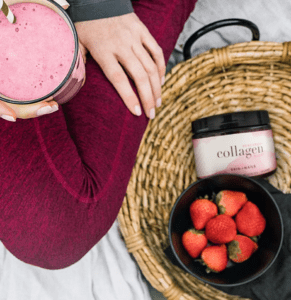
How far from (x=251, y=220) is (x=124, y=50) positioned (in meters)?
0.35

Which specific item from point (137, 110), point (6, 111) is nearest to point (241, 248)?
point (137, 110)

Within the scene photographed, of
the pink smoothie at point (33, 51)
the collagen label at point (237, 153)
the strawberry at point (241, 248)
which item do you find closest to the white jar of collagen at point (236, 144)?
the collagen label at point (237, 153)

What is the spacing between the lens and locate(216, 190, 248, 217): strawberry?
0.51 metres

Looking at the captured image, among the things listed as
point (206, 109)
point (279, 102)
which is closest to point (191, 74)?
point (206, 109)

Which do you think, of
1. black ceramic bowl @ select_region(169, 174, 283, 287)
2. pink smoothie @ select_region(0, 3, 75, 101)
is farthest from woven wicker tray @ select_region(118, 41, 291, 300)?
pink smoothie @ select_region(0, 3, 75, 101)

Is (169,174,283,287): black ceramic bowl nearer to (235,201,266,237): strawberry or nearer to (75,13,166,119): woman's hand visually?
(235,201,266,237): strawberry

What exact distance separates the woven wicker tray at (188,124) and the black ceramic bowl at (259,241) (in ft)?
0.19

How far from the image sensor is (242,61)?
0.53 meters

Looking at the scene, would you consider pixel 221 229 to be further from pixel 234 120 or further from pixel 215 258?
pixel 234 120

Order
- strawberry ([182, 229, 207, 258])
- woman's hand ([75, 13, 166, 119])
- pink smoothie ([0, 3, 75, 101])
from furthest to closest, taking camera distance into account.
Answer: strawberry ([182, 229, 207, 258]) < woman's hand ([75, 13, 166, 119]) < pink smoothie ([0, 3, 75, 101])

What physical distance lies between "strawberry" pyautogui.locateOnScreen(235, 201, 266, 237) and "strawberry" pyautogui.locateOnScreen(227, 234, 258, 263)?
0.01 meters

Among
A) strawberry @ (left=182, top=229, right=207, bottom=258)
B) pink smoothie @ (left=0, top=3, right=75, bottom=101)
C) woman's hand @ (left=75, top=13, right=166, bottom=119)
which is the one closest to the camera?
pink smoothie @ (left=0, top=3, right=75, bottom=101)

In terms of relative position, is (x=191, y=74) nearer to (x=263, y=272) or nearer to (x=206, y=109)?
(x=206, y=109)

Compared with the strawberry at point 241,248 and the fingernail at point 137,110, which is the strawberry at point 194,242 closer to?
the strawberry at point 241,248
